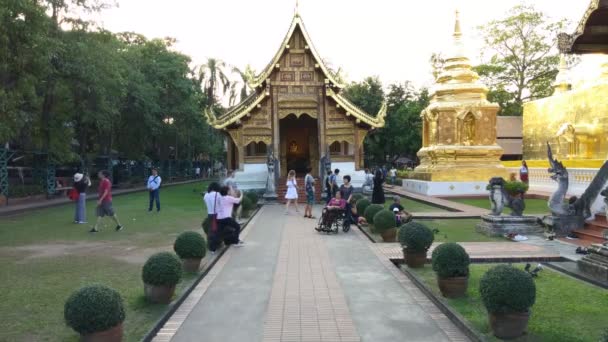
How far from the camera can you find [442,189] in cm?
2497

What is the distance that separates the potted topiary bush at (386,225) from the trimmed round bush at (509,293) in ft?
20.9

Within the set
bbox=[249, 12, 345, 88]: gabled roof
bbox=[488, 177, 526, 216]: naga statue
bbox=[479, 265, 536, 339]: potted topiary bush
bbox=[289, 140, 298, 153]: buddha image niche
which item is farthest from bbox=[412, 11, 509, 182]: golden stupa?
bbox=[479, 265, 536, 339]: potted topiary bush

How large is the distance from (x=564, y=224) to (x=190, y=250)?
8.49 metres

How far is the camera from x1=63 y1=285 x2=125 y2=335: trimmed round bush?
15.7 feet

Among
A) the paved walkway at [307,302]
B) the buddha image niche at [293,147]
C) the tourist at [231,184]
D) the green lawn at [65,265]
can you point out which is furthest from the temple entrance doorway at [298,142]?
the paved walkway at [307,302]

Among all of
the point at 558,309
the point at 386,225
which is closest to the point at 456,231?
the point at 386,225

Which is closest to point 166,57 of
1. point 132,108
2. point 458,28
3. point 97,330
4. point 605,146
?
point 132,108

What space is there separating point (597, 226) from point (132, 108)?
1134 inches

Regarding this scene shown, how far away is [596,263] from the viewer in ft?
26.0

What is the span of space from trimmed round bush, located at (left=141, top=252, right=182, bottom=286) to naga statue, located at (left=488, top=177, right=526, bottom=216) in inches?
353

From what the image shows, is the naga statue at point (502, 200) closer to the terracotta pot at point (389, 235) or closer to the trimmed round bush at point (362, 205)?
the terracotta pot at point (389, 235)

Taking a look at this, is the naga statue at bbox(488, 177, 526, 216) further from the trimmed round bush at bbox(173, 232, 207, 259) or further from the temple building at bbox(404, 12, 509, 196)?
the temple building at bbox(404, 12, 509, 196)

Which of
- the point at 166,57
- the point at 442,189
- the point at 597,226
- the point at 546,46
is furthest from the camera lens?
the point at 546,46

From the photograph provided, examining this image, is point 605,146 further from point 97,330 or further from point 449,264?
point 97,330
